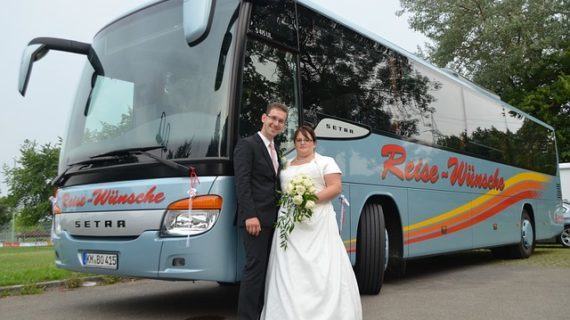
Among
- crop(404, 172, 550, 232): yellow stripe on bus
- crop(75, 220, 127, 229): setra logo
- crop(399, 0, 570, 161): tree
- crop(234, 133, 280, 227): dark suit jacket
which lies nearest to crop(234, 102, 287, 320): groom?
crop(234, 133, 280, 227): dark suit jacket

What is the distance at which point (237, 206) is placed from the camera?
501 cm

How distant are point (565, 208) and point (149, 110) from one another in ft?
48.7

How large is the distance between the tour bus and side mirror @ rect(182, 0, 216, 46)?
0.01m

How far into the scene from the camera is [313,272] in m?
4.89

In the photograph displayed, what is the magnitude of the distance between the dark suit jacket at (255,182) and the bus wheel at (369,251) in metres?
2.13

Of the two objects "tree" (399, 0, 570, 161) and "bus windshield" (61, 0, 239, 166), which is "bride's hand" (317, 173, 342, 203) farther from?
"tree" (399, 0, 570, 161)

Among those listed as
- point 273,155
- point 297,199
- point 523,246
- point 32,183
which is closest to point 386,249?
point 273,155

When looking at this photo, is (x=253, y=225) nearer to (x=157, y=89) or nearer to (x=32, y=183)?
(x=157, y=89)

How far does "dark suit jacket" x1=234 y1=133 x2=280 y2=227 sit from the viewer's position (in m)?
4.78

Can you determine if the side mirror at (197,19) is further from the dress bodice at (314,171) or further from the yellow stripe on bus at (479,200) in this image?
the yellow stripe on bus at (479,200)

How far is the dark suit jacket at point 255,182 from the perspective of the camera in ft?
15.7

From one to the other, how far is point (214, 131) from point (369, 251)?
9.16 feet

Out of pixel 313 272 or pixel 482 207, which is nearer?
pixel 313 272

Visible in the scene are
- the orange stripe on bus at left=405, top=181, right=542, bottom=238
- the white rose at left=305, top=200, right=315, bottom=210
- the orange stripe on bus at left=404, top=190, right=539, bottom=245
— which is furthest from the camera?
the orange stripe on bus at left=404, top=190, right=539, bottom=245
